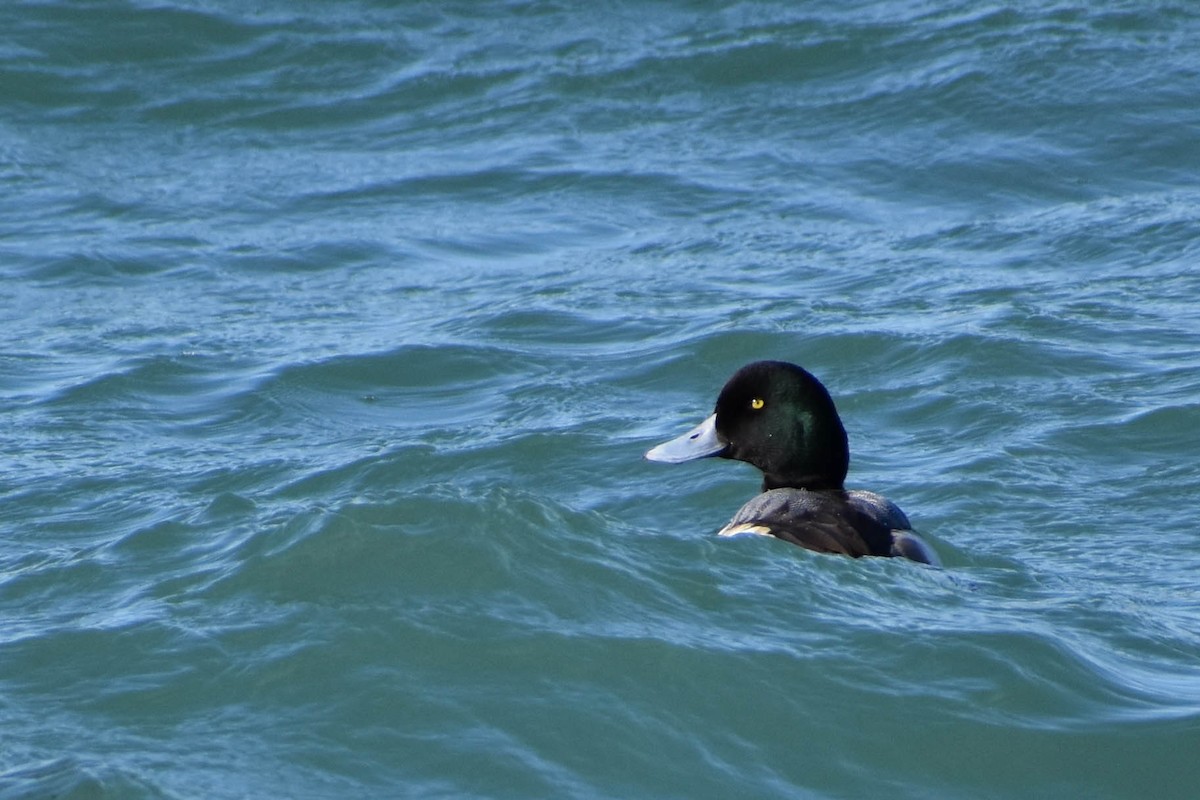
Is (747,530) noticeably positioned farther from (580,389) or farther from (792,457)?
(580,389)

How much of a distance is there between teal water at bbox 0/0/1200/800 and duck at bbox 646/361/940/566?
312 millimetres

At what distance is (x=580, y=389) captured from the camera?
9750mm

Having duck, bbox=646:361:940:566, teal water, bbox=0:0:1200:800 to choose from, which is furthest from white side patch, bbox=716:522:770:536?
teal water, bbox=0:0:1200:800

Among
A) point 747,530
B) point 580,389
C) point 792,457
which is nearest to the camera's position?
point 747,530

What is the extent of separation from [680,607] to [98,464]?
142 inches

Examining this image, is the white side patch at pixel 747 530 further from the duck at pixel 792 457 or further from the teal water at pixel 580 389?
the teal water at pixel 580 389

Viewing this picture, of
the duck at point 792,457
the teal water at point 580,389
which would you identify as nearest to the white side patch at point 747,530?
the duck at point 792,457

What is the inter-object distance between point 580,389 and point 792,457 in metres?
2.42

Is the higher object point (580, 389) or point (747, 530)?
point (747, 530)

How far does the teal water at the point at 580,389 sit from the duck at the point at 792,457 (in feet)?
1.02

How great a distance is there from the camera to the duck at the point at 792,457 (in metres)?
6.84

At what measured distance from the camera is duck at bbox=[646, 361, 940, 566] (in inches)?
269

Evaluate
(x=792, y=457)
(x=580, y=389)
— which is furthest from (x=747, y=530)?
(x=580, y=389)

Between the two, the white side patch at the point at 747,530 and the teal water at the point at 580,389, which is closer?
the teal water at the point at 580,389
